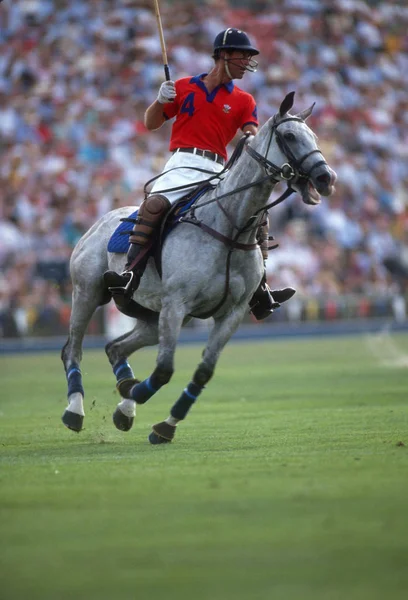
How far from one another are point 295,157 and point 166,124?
19.4 m

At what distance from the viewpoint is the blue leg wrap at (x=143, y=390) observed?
33.5ft

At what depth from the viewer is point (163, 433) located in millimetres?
10172

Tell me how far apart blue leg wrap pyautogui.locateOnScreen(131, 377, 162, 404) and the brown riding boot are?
100cm

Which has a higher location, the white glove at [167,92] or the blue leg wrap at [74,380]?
the white glove at [167,92]

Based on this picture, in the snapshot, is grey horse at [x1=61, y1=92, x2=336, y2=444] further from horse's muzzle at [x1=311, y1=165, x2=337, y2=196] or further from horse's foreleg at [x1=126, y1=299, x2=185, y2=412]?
horse's muzzle at [x1=311, y1=165, x2=337, y2=196]

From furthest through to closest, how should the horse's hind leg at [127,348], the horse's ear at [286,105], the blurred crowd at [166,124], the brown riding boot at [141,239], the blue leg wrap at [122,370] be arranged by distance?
the blurred crowd at [166,124]
the blue leg wrap at [122,370]
the horse's hind leg at [127,348]
the brown riding boot at [141,239]
the horse's ear at [286,105]

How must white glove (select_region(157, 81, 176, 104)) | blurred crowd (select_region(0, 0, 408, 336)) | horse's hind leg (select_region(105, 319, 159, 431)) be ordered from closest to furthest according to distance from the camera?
white glove (select_region(157, 81, 176, 104)) < horse's hind leg (select_region(105, 319, 159, 431)) < blurred crowd (select_region(0, 0, 408, 336))

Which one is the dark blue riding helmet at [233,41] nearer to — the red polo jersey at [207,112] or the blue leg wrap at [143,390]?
the red polo jersey at [207,112]

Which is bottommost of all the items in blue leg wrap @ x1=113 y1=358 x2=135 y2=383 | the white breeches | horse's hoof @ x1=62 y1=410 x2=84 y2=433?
horse's hoof @ x1=62 y1=410 x2=84 y2=433

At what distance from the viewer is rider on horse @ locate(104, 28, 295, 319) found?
1070cm

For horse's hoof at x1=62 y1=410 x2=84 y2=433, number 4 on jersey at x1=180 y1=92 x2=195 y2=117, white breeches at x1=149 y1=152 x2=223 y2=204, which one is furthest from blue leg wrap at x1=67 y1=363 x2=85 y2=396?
number 4 on jersey at x1=180 y1=92 x2=195 y2=117

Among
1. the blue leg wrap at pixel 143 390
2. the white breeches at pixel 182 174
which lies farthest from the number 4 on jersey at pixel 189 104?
the blue leg wrap at pixel 143 390

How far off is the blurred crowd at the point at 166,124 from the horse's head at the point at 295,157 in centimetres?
1454

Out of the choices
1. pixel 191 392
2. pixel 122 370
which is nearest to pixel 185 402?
pixel 191 392
